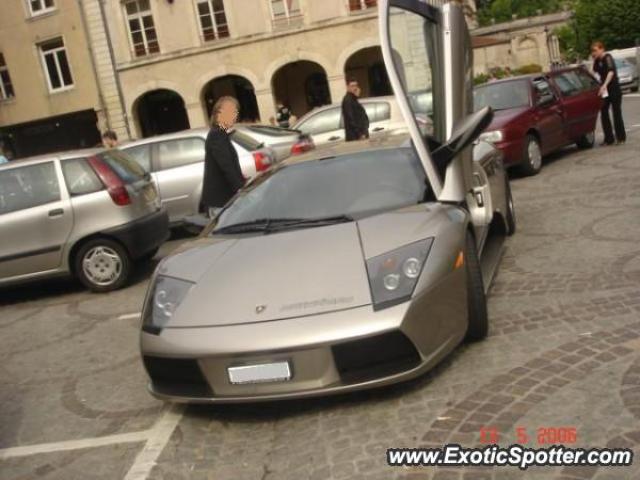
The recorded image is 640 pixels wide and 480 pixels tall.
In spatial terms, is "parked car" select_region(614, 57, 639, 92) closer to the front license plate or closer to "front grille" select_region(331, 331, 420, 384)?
"front grille" select_region(331, 331, 420, 384)

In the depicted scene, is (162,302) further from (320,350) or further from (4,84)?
(4,84)

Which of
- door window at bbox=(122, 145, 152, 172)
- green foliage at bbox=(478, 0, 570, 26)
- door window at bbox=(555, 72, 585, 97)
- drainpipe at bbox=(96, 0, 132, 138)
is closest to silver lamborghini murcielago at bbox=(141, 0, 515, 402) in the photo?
door window at bbox=(122, 145, 152, 172)

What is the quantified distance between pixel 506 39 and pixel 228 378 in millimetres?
38456

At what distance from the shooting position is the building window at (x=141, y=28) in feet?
94.8

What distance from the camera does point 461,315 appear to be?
3.87m

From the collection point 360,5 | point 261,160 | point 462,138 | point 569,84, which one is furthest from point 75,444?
point 360,5

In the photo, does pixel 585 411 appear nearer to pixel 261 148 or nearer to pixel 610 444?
pixel 610 444

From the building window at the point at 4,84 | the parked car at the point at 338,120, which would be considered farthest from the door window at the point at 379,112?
the building window at the point at 4,84

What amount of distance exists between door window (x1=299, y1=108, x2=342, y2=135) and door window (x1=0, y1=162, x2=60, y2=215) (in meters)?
6.64

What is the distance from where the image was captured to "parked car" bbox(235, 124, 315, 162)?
11.1 meters

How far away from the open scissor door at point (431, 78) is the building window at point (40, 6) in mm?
28918

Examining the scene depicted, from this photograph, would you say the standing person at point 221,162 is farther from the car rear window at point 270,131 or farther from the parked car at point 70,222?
the car rear window at point 270,131

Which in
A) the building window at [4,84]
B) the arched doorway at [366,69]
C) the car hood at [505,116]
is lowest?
the car hood at [505,116]

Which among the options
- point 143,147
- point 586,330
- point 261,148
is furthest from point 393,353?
point 143,147
